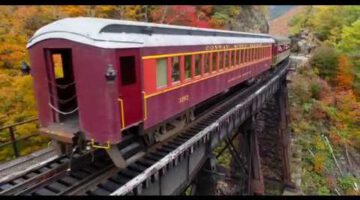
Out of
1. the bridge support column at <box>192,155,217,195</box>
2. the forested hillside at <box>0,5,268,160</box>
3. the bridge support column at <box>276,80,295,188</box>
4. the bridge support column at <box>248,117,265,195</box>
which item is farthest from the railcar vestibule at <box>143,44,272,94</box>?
the bridge support column at <box>276,80,295,188</box>

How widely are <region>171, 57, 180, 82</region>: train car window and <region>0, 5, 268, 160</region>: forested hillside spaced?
18.5 feet

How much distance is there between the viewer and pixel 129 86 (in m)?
6.83

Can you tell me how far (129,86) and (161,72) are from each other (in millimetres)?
1304

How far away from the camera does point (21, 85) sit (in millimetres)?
11148

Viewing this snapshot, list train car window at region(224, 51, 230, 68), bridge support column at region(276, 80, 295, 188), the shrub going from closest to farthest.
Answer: train car window at region(224, 51, 230, 68) < bridge support column at region(276, 80, 295, 188) < the shrub

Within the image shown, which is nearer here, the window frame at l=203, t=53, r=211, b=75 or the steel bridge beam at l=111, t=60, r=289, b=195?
the steel bridge beam at l=111, t=60, r=289, b=195

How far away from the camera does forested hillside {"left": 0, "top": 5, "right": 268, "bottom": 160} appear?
11156mm

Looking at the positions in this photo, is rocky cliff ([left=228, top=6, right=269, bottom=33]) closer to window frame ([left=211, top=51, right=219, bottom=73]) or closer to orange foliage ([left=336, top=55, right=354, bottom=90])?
orange foliage ([left=336, top=55, right=354, bottom=90])

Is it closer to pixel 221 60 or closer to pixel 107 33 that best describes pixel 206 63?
pixel 221 60

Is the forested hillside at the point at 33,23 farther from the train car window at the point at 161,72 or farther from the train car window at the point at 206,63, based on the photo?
the train car window at the point at 206,63

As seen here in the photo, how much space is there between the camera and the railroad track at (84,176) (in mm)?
6531
